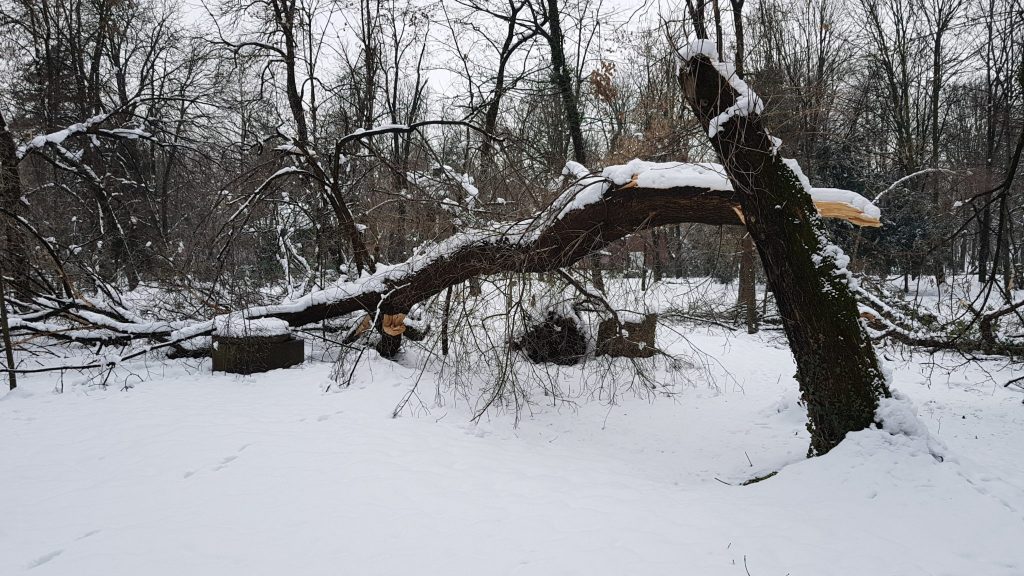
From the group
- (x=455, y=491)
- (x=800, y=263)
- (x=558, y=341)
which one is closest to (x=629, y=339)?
(x=558, y=341)

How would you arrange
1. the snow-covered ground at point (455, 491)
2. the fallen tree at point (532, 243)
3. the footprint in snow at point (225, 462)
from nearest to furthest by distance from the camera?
the snow-covered ground at point (455, 491) → the footprint in snow at point (225, 462) → the fallen tree at point (532, 243)

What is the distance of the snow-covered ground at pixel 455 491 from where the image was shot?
2.62 metres

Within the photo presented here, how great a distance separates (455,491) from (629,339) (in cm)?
382

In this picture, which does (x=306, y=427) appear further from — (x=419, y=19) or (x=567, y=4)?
(x=419, y=19)

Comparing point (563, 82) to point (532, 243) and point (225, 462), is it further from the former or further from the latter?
point (225, 462)

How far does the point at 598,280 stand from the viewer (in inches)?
277

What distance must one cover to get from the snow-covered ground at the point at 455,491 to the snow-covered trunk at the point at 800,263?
0.34 metres

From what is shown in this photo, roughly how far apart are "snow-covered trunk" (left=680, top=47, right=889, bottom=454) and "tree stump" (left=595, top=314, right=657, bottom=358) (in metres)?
2.30

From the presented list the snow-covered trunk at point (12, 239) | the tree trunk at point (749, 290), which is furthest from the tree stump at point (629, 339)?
the snow-covered trunk at point (12, 239)

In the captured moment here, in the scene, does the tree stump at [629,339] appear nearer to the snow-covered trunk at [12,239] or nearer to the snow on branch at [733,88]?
the snow on branch at [733,88]

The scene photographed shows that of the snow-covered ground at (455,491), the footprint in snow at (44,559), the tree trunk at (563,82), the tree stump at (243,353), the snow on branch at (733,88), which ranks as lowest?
the snow-covered ground at (455,491)

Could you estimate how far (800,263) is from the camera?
3.96 m

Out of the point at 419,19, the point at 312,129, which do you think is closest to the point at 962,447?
the point at 312,129

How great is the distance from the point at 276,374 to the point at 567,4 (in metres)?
10.2
